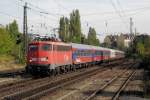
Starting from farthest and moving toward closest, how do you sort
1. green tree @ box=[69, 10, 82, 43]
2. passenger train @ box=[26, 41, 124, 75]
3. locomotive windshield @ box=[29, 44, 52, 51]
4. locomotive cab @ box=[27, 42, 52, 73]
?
green tree @ box=[69, 10, 82, 43] < locomotive windshield @ box=[29, 44, 52, 51] < passenger train @ box=[26, 41, 124, 75] < locomotive cab @ box=[27, 42, 52, 73]

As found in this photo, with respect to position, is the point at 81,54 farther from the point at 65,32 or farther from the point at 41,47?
the point at 41,47

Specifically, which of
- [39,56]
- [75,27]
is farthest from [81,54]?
[75,27]

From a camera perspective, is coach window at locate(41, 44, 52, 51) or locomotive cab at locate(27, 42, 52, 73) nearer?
locomotive cab at locate(27, 42, 52, 73)

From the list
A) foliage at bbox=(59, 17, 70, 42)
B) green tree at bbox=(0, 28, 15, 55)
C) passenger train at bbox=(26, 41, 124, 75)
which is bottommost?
passenger train at bbox=(26, 41, 124, 75)

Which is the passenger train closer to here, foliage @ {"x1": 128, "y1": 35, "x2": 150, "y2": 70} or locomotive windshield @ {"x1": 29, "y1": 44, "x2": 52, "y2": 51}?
locomotive windshield @ {"x1": 29, "y1": 44, "x2": 52, "y2": 51}

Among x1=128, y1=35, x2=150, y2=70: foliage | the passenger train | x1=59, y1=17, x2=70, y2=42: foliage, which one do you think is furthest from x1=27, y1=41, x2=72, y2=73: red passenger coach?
x1=59, y1=17, x2=70, y2=42: foliage

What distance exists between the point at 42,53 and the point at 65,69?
6.61 metres

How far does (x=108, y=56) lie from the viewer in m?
70.1

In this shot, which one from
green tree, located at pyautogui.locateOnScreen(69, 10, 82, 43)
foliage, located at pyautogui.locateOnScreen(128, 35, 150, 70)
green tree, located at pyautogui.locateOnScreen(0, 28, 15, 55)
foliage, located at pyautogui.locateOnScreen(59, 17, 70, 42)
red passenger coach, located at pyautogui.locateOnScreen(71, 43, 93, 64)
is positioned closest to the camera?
red passenger coach, located at pyautogui.locateOnScreen(71, 43, 93, 64)

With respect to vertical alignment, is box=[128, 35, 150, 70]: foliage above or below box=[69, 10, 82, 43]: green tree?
below

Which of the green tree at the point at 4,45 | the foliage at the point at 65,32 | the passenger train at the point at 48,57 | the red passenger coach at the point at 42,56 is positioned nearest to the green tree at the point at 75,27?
the foliage at the point at 65,32

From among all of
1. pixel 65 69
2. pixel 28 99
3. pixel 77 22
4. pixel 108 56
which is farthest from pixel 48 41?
pixel 77 22

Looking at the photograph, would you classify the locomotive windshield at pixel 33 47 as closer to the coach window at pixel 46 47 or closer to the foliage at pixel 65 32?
the coach window at pixel 46 47

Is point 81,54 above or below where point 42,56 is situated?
above
